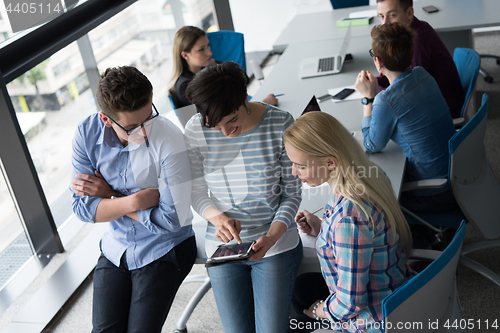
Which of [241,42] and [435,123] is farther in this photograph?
[241,42]

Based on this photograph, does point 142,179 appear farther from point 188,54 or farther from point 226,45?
point 226,45

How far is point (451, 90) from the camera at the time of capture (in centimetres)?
269

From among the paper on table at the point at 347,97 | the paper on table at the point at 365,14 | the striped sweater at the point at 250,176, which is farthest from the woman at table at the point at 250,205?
the paper on table at the point at 365,14

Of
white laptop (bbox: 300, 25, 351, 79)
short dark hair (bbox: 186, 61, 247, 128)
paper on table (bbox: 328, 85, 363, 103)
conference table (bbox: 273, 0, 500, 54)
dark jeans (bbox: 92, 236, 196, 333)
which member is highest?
short dark hair (bbox: 186, 61, 247, 128)

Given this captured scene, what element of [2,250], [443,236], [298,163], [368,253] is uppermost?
[298,163]

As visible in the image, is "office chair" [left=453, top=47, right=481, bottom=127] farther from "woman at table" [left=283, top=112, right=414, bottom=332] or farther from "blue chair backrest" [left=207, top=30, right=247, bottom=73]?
"blue chair backrest" [left=207, top=30, right=247, bottom=73]

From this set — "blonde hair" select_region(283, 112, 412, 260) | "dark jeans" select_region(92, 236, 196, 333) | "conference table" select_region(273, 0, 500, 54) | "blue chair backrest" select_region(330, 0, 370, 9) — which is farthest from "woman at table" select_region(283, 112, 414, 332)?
"blue chair backrest" select_region(330, 0, 370, 9)

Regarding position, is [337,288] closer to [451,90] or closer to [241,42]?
[451,90]

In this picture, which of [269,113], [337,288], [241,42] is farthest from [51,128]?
[337,288]

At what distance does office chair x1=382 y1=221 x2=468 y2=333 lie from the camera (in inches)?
45.0

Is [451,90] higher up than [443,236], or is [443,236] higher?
[451,90]

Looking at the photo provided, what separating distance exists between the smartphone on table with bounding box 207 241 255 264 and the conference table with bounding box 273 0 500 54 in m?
2.75

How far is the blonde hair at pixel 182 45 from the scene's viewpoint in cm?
297

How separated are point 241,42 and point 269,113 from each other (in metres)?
1.99
